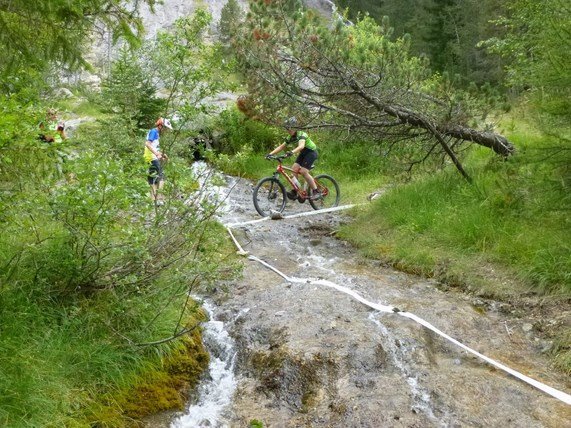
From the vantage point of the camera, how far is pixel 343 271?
7.92 m

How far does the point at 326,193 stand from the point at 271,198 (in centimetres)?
142

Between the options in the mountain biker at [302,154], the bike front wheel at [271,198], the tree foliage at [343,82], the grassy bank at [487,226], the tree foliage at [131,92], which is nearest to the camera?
the grassy bank at [487,226]

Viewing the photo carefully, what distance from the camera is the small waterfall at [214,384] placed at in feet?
15.0

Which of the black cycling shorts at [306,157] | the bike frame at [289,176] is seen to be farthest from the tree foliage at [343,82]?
the bike frame at [289,176]

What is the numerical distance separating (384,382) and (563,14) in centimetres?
482

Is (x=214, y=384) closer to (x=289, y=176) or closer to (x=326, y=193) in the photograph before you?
(x=289, y=176)

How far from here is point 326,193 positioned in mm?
12352

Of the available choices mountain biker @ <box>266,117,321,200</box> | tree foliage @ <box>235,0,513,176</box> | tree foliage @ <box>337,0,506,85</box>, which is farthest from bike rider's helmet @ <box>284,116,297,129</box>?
tree foliage @ <box>337,0,506,85</box>

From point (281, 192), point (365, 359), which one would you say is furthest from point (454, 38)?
point (365, 359)

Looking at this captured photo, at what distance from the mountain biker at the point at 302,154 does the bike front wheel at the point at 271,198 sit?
0.27 metres

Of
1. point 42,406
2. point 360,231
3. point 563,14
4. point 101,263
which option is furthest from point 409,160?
point 42,406

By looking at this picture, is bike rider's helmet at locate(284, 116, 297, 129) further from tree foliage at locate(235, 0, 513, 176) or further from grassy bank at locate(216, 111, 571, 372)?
grassy bank at locate(216, 111, 571, 372)

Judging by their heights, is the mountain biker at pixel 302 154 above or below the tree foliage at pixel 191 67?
below

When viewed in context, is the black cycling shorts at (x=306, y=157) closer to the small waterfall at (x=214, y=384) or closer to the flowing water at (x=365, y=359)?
the flowing water at (x=365, y=359)
